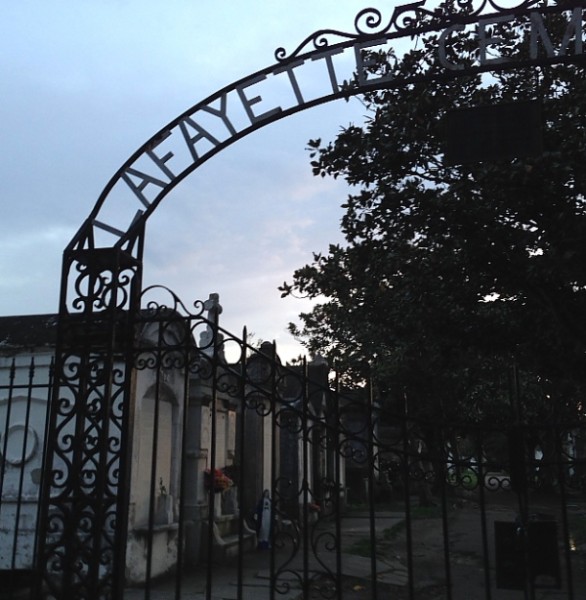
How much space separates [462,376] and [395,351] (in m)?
2.04

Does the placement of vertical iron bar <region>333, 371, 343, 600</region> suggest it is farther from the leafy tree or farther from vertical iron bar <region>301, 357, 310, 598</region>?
the leafy tree

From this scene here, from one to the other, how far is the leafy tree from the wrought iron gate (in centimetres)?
139

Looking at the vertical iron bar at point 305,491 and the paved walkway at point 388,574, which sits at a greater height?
the vertical iron bar at point 305,491

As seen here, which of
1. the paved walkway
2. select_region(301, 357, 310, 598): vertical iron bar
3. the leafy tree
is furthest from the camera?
the paved walkway

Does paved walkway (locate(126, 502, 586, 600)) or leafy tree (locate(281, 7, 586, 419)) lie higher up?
leafy tree (locate(281, 7, 586, 419))

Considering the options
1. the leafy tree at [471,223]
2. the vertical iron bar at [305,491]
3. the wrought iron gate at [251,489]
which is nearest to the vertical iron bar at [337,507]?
the wrought iron gate at [251,489]

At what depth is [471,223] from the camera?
7449 mm

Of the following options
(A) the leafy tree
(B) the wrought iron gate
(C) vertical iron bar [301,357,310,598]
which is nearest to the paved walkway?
(B) the wrought iron gate

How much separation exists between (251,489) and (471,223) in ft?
32.4

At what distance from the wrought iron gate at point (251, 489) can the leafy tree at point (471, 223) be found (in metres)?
1.39

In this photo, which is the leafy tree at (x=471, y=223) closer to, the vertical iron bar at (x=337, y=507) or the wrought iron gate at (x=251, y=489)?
the wrought iron gate at (x=251, y=489)

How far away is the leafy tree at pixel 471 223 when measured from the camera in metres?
7.03

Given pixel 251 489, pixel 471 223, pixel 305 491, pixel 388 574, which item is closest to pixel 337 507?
pixel 305 491

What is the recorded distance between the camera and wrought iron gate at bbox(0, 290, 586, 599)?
455cm
